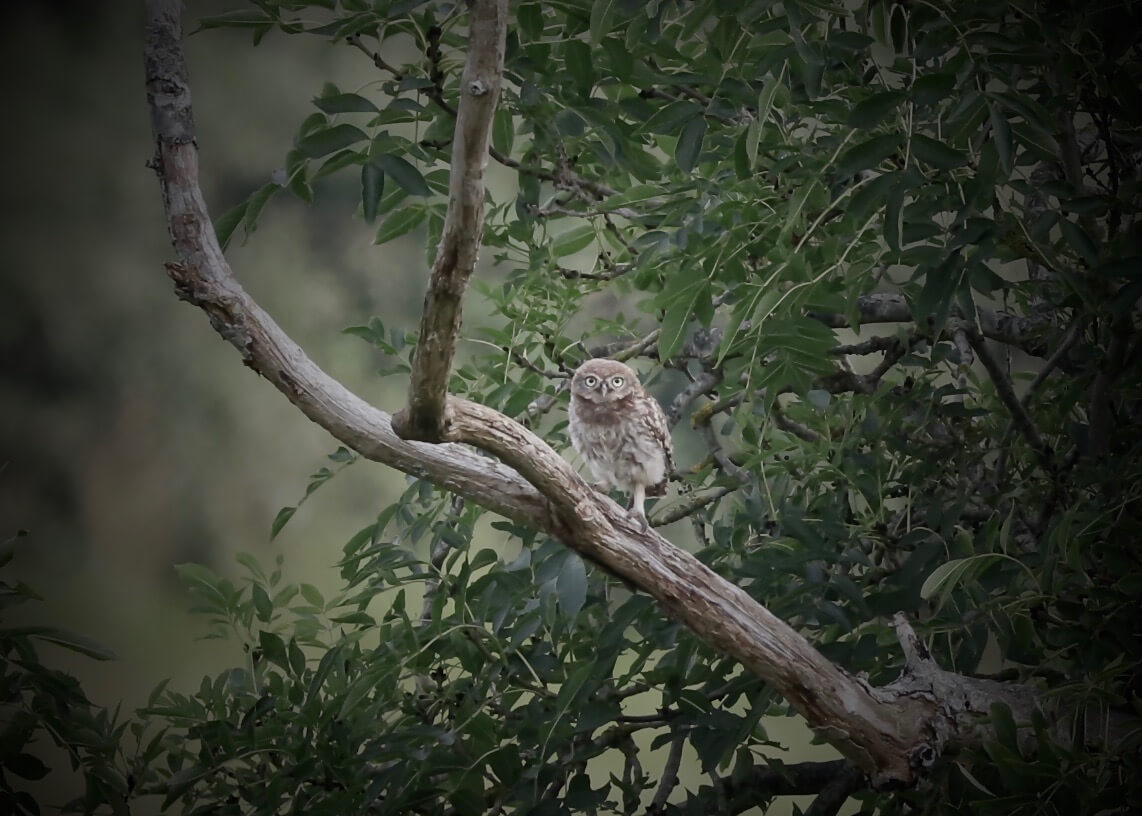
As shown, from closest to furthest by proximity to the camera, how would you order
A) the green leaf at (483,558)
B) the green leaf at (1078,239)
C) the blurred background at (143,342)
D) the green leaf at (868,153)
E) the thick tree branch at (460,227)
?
the thick tree branch at (460,227) < the green leaf at (868,153) < the green leaf at (1078,239) < the green leaf at (483,558) < the blurred background at (143,342)

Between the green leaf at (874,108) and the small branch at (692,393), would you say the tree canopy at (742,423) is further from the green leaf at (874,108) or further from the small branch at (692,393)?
the small branch at (692,393)

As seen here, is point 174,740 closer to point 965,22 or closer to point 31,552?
point 31,552

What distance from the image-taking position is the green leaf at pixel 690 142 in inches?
55.7

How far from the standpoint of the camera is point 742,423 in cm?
Answer: 184

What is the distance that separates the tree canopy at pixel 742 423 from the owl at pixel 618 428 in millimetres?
137

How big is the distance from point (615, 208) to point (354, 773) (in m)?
0.99

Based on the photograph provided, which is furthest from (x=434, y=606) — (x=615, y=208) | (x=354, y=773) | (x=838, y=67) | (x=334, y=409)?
(x=838, y=67)

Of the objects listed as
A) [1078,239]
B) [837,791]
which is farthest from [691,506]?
[1078,239]

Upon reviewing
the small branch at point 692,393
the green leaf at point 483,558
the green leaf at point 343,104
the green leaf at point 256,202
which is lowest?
the green leaf at point 483,558

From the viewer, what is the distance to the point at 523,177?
1722mm

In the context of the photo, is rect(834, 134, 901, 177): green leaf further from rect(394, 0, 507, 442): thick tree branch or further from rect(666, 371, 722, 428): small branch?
rect(666, 371, 722, 428): small branch

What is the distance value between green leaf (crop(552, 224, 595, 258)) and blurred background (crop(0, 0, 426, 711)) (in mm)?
1005

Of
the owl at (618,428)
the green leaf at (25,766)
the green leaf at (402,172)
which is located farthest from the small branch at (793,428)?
the green leaf at (25,766)

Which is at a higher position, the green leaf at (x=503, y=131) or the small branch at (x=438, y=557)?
the green leaf at (x=503, y=131)
